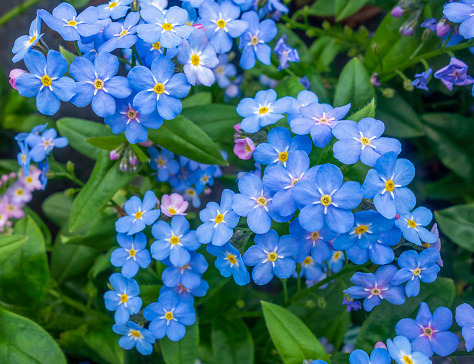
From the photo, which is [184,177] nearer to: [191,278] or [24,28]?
[191,278]

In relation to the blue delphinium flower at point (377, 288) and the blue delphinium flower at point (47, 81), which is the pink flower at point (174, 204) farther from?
the blue delphinium flower at point (377, 288)

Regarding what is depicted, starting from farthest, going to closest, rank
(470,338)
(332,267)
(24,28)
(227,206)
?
(24,28) → (332,267) → (227,206) → (470,338)

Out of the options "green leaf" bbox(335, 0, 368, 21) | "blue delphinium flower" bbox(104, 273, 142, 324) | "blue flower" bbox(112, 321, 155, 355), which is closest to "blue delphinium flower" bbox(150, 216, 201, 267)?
"blue delphinium flower" bbox(104, 273, 142, 324)

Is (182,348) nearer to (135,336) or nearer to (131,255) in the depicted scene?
(135,336)

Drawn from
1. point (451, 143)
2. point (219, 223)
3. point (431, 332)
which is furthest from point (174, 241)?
point (451, 143)

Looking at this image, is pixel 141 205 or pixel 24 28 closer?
pixel 141 205

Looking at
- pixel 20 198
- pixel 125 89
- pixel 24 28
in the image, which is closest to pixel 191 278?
pixel 125 89

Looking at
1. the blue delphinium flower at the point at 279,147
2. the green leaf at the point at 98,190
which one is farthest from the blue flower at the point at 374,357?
the green leaf at the point at 98,190
